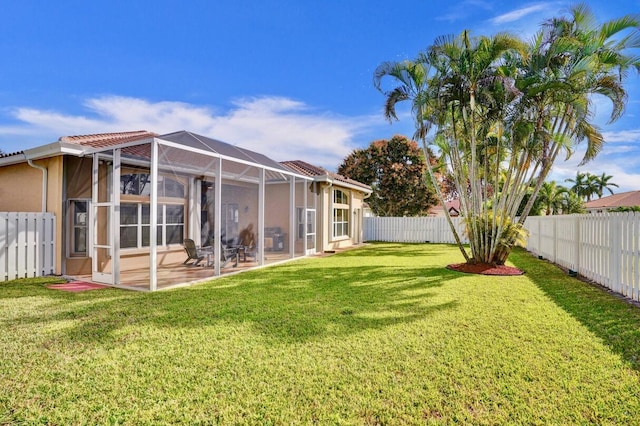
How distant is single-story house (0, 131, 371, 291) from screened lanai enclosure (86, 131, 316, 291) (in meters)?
0.03

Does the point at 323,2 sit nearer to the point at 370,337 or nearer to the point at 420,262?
the point at 420,262

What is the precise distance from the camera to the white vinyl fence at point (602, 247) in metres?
6.39

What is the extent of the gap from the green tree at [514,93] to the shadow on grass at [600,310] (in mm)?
2272

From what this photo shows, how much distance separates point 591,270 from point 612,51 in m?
6.00

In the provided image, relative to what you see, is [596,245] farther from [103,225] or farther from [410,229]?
[410,229]

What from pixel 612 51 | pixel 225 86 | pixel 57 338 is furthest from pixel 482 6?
pixel 57 338

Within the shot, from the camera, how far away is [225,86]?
15.2m

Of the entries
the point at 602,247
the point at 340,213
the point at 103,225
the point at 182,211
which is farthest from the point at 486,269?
the point at 103,225

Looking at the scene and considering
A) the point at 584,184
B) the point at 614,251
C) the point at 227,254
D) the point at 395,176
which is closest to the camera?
the point at 614,251

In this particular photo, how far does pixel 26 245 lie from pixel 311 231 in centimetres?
945

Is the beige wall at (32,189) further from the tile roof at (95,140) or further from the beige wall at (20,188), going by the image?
the tile roof at (95,140)

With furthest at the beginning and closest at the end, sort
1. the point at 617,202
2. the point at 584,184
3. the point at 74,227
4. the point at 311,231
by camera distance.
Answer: the point at 584,184 < the point at 617,202 < the point at 311,231 < the point at 74,227

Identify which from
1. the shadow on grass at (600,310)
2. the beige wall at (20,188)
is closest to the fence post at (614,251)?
the shadow on grass at (600,310)

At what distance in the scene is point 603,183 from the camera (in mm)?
49656
